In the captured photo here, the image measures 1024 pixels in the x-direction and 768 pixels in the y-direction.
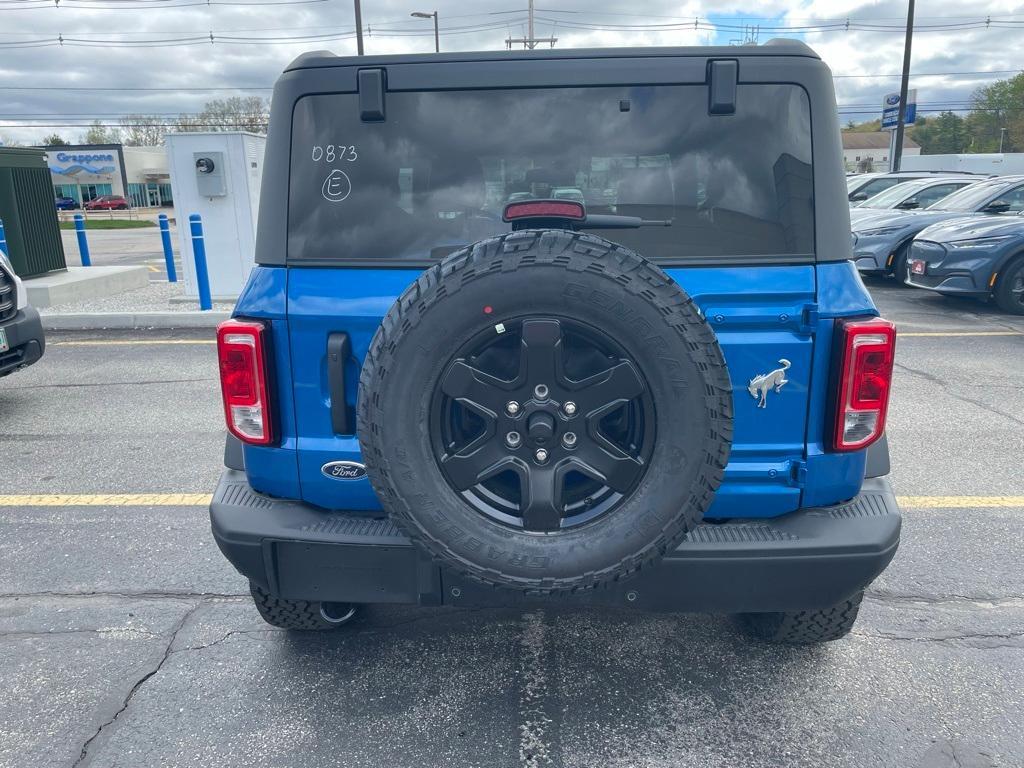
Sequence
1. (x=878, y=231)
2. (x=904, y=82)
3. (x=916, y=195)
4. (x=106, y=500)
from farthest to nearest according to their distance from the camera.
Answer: (x=904, y=82)
(x=916, y=195)
(x=878, y=231)
(x=106, y=500)

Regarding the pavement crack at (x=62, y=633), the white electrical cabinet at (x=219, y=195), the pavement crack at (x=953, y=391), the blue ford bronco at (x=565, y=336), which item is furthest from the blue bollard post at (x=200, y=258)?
the pavement crack at (x=953, y=391)

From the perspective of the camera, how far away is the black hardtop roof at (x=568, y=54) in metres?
2.23

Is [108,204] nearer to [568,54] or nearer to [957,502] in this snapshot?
[957,502]

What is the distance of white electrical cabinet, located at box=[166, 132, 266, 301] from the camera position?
31.8 ft

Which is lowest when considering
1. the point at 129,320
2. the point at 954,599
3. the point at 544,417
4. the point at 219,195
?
the point at 954,599

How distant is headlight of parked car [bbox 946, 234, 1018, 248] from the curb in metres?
8.97

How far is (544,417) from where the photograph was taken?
2.00m

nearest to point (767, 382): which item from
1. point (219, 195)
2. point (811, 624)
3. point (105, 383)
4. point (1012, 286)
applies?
point (811, 624)

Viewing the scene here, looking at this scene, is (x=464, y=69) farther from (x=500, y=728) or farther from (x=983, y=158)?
(x=983, y=158)

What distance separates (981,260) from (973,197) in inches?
98.3

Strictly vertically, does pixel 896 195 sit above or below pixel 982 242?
above

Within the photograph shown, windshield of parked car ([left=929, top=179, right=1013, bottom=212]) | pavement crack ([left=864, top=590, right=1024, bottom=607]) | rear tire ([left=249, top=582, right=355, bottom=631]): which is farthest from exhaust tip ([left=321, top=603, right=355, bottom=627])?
windshield of parked car ([left=929, top=179, right=1013, bottom=212])

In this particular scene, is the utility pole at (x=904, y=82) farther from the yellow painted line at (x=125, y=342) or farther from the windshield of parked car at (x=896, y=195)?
the yellow painted line at (x=125, y=342)

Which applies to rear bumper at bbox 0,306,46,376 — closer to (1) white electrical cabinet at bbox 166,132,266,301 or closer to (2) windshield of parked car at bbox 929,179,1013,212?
(1) white electrical cabinet at bbox 166,132,266,301
